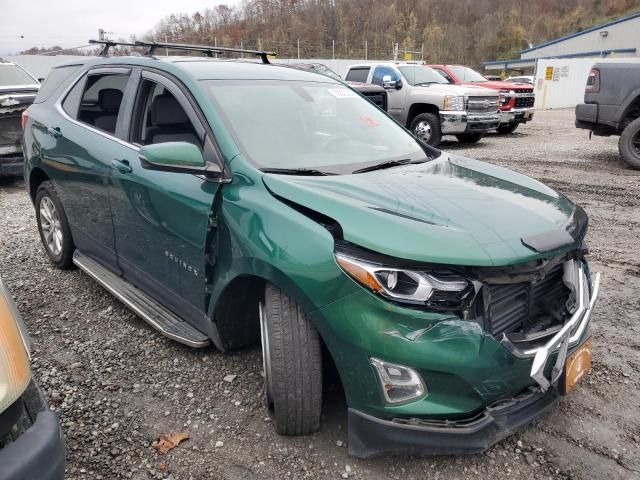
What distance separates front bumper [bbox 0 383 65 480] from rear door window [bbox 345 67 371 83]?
→ 12171 mm

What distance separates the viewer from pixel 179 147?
2.50 m

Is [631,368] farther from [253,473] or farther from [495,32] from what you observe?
[495,32]

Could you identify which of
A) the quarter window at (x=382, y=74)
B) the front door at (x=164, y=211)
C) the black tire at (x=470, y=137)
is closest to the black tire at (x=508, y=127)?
the black tire at (x=470, y=137)

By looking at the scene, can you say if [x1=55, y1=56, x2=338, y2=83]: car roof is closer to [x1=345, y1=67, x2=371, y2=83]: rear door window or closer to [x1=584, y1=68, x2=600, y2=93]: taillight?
[x1=584, y1=68, x2=600, y2=93]: taillight

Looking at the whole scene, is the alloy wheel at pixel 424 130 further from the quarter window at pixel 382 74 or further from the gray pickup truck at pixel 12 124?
the gray pickup truck at pixel 12 124

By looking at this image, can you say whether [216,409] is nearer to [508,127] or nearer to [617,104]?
[617,104]

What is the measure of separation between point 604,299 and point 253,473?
2.88m

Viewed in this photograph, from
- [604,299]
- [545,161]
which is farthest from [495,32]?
[604,299]

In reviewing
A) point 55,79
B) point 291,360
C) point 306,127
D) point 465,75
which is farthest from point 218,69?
point 465,75

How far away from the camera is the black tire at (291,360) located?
217 centimetres

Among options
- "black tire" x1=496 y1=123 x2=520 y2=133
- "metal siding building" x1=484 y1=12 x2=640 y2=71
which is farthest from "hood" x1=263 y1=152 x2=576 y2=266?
"metal siding building" x1=484 y1=12 x2=640 y2=71

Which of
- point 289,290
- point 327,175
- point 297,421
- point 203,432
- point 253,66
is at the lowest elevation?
point 203,432

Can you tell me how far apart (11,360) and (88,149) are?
2.32 meters

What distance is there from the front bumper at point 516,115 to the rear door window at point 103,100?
1133 centimetres
